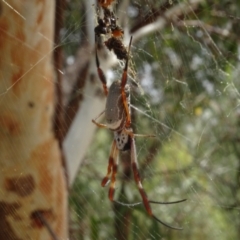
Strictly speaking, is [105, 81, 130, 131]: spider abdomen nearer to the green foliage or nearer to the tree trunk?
the tree trunk

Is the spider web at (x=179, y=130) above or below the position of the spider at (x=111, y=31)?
below

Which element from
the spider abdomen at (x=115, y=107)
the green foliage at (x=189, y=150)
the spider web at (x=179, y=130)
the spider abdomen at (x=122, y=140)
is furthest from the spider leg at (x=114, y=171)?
the green foliage at (x=189, y=150)

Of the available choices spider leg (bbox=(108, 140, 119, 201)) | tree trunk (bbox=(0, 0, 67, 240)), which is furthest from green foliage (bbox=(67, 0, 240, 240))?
spider leg (bbox=(108, 140, 119, 201))

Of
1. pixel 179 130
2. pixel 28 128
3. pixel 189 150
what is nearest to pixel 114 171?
pixel 28 128

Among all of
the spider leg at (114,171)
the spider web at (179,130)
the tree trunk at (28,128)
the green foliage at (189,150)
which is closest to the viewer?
the spider leg at (114,171)

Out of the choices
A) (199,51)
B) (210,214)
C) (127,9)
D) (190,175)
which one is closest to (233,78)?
(199,51)

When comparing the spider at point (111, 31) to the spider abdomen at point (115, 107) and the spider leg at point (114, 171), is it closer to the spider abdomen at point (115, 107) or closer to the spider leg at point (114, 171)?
the spider abdomen at point (115, 107)
